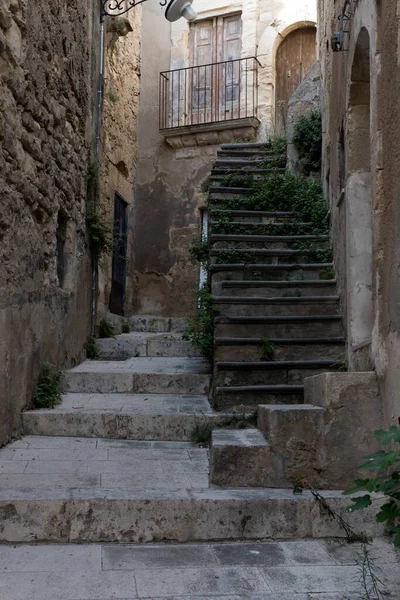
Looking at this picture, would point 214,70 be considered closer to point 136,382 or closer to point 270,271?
point 270,271

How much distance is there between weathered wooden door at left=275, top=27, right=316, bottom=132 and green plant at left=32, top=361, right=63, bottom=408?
8786 millimetres

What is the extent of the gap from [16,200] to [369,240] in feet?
8.49

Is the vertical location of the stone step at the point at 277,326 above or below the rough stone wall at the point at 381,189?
below

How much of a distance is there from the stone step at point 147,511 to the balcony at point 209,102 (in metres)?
8.80

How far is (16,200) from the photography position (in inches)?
173

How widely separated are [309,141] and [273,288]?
2.63m

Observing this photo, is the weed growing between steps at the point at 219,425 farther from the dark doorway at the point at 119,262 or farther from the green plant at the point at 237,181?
the dark doorway at the point at 119,262

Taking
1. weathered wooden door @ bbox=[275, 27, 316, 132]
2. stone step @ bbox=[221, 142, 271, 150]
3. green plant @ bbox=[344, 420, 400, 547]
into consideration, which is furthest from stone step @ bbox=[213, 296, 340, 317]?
weathered wooden door @ bbox=[275, 27, 316, 132]

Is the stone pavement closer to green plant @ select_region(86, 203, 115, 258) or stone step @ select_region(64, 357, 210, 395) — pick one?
stone step @ select_region(64, 357, 210, 395)

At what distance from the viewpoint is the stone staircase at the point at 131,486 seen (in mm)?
3068

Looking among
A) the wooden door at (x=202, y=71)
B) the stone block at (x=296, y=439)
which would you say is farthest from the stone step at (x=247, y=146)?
the stone block at (x=296, y=439)

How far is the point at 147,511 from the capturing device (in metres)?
3.12

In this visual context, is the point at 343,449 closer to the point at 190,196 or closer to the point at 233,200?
the point at 233,200

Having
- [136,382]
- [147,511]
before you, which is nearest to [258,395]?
[136,382]
